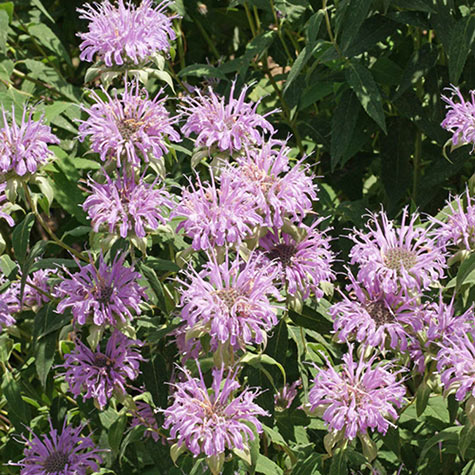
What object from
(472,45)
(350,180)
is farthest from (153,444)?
(472,45)

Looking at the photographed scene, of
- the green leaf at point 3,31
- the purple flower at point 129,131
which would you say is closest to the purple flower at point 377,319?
the purple flower at point 129,131

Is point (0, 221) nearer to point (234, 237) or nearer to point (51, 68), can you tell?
point (51, 68)

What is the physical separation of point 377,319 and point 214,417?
368 mm

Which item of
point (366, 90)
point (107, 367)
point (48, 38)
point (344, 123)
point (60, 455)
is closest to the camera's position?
Result: point (107, 367)

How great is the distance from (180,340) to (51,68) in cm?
126

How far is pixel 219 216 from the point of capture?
5.50ft

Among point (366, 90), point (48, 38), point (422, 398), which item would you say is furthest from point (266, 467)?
point (48, 38)

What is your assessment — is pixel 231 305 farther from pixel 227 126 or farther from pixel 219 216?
pixel 227 126

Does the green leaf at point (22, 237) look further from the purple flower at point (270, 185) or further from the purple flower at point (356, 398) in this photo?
the purple flower at point (356, 398)

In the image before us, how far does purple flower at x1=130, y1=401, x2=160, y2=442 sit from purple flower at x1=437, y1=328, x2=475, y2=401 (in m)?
0.62

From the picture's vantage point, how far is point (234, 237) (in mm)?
1651

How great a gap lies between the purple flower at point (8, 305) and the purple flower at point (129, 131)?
0.49 m

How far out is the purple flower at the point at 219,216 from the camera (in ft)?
5.45

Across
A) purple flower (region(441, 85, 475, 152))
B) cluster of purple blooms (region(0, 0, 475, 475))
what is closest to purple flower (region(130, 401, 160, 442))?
cluster of purple blooms (region(0, 0, 475, 475))
